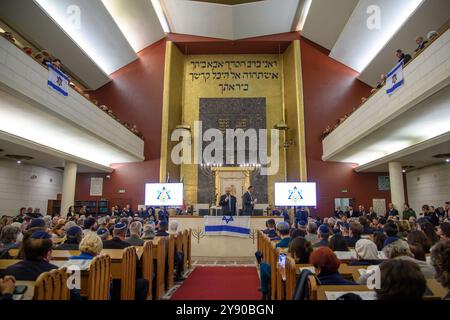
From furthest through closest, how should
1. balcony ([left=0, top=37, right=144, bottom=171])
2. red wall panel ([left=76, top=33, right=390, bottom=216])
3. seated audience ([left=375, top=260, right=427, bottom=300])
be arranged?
red wall panel ([left=76, top=33, right=390, bottom=216]), balcony ([left=0, top=37, right=144, bottom=171]), seated audience ([left=375, top=260, right=427, bottom=300])

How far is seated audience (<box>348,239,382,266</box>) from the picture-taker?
106 inches

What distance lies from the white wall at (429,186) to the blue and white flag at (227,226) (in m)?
6.80

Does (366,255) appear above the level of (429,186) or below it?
below

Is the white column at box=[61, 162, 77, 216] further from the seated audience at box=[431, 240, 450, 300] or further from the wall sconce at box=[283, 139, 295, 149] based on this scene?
the seated audience at box=[431, 240, 450, 300]

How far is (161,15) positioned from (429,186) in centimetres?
1197

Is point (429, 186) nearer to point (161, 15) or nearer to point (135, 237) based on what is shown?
→ point (135, 237)

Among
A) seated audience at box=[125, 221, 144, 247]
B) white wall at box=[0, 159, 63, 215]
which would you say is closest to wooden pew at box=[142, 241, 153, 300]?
seated audience at box=[125, 221, 144, 247]

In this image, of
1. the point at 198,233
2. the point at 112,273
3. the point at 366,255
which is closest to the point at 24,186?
the point at 198,233

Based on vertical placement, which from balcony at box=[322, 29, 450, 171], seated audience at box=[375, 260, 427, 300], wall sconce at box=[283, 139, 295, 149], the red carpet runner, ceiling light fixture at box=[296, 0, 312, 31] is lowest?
the red carpet runner

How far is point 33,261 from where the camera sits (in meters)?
2.15

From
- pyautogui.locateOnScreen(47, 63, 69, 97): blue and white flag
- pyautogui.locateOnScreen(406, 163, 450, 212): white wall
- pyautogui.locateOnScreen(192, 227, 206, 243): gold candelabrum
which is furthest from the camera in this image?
pyautogui.locateOnScreen(406, 163, 450, 212): white wall

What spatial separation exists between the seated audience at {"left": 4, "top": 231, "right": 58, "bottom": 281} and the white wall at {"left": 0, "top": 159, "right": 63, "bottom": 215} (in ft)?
31.5
